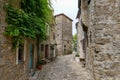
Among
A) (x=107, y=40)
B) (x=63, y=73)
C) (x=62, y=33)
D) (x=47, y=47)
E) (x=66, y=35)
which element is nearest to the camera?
(x=107, y=40)

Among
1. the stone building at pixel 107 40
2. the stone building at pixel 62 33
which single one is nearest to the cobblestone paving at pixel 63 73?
the stone building at pixel 107 40

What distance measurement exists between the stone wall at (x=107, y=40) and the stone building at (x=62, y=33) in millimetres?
22325

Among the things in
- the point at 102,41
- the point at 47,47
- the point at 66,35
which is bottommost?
Answer: the point at 47,47

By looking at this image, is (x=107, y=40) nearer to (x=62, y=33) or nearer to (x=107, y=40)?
(x=107, y=40)

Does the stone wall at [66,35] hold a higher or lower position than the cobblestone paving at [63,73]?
higher

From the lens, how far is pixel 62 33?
28.0 metres

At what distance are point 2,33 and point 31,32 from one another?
1.94 meters

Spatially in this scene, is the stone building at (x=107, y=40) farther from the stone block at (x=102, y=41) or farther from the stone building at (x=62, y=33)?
the stone building at (x=62, y=33)

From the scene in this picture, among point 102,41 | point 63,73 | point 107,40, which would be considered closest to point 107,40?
point 107,40

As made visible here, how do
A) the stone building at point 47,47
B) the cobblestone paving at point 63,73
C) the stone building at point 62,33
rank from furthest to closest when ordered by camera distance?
the stone building at point 62,33 < the stone building at point 47,47 < the cobblestone paving at point 63,73

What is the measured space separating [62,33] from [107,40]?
23.2 meters

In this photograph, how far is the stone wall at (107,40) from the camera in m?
4.75

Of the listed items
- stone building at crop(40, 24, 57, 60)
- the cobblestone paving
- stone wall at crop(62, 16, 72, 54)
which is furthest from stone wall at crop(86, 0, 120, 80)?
stone wall at crop(62, 16, 72, 54)

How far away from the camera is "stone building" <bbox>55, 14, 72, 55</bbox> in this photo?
91.1 ft
